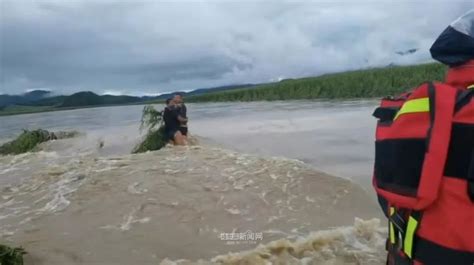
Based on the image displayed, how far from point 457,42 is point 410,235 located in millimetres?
795

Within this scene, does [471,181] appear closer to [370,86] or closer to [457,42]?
[457,42]

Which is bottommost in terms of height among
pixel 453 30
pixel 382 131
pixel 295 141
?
pixel 295 141

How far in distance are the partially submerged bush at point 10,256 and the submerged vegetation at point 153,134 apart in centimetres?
882

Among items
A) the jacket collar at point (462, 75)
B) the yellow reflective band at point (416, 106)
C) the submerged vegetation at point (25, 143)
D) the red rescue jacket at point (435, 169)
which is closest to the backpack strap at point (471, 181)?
the red rescue jacket at point (435, 169)

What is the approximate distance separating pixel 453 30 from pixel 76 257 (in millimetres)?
Result: 4726

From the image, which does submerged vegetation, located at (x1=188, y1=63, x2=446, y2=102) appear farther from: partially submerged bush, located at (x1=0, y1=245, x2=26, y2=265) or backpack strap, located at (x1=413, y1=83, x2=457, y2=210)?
backpack strap, located at (x1=413, y1=83, x2=457, y2=210)

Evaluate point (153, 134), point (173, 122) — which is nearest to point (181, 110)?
point (173, 122)

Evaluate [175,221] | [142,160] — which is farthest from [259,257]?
[142,160]

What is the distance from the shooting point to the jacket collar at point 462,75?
190 centimetres

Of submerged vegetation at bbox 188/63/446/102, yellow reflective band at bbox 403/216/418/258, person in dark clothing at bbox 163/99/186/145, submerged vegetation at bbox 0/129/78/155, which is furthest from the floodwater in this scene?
submerged vegetation at bbox 188/63/446/102

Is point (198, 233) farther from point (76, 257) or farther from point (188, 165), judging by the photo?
point (188, 165)

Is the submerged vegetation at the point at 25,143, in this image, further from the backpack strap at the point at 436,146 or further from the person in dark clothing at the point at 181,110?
the backpack strap at the point at 436,146

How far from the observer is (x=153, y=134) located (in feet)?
47.1

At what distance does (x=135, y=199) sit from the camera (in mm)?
7512
